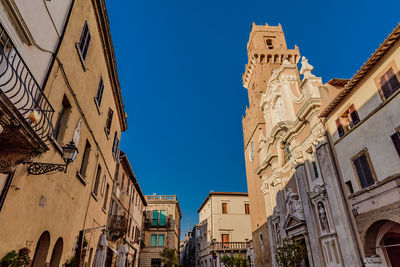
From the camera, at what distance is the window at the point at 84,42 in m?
9.46

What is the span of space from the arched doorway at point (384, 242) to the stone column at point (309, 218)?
4012 millimetres

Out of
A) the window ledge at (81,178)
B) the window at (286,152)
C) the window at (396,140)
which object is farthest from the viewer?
the window at (286,152)

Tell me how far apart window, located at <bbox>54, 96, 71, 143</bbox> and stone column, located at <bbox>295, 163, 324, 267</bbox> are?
14037 mm

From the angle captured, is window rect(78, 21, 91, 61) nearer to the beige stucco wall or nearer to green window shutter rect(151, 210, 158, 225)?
the beige stucco wall

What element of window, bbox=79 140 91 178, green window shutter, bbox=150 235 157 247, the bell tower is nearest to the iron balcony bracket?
window, bbox=79 140 91 178

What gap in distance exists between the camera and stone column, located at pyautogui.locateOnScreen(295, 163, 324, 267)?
48.2ft

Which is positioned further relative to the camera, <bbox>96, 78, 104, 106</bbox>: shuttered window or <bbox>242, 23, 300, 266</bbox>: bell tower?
<bbox>242, 23, 300, 266</bbox>: bell tower

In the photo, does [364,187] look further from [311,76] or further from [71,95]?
[71,95]

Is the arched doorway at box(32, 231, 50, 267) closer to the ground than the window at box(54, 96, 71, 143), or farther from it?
closer to the ground

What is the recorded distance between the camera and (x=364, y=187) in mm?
11219

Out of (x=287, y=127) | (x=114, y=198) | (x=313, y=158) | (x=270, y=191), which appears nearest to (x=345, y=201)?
(x=313, y=158)

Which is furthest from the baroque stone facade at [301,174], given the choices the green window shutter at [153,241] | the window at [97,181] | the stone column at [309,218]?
the green window shutter at [153,241]

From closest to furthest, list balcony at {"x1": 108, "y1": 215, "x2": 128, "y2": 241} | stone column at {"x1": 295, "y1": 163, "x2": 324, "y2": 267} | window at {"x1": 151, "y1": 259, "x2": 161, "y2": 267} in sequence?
stone column at {"x1": 295, "y1": 163, "x2": 324, "y2": 267}, balcony at {"x1": 108, "y1": 215, "x2": 128, "y2": 241}, window at {"x1": 151, "y1": 259, "x2": 161, "y2": 267}

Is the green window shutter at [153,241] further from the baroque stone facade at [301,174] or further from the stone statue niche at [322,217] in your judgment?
the stone statue niche at [322,217]
